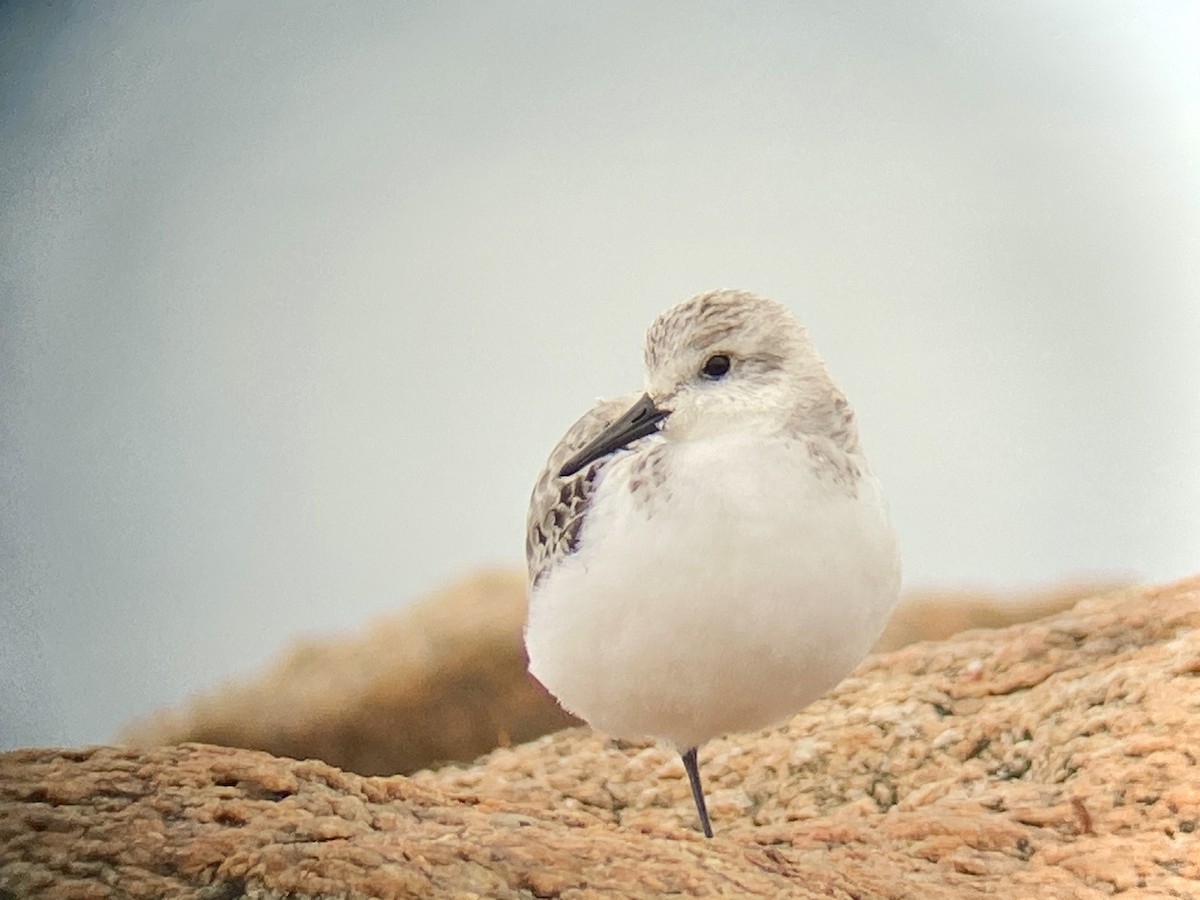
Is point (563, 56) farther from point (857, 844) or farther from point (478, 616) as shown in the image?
point (857, 844)

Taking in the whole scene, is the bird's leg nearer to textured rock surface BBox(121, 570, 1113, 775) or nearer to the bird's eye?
textured rock surface BBox(121, 570, 1113, 775)

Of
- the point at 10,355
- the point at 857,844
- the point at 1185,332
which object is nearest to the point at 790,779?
the point at 857,844

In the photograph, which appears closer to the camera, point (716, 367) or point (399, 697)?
point (716, 367)

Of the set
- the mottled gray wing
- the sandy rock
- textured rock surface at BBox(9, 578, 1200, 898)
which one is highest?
the mottled gray wing

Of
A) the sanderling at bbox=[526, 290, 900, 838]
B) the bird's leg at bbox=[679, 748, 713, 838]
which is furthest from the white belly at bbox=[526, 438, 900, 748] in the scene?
the bird's leg at bbox=[679, 748, 713, 838]

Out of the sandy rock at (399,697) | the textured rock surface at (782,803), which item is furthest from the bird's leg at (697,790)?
the sandy rock at (399,697)

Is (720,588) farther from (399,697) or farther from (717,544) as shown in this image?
(399,697)

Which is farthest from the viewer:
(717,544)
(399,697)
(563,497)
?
(399,697)

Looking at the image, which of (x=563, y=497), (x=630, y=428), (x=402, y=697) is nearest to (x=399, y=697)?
(x=402, y=697)
